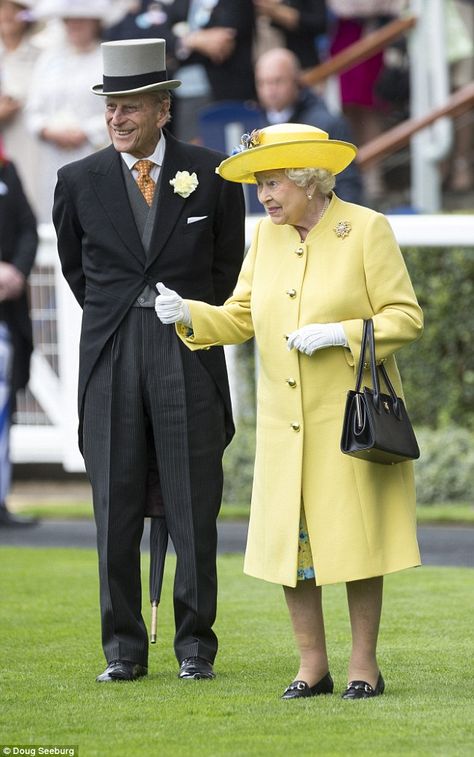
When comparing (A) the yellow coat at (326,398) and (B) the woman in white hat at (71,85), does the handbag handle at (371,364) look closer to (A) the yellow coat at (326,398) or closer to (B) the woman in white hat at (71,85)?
(A) the yellow coat at (326,398)

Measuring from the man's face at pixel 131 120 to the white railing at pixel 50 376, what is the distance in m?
6.16

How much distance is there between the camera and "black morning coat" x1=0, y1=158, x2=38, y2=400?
10523 mm

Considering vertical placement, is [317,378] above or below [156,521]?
above

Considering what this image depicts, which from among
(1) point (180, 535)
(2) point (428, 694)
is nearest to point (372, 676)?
(2) point (428, 694)

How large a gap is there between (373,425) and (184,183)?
4.43ft

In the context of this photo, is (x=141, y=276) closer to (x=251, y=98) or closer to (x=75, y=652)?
(x=75, y=652)

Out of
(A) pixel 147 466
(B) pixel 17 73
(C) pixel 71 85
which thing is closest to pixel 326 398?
(A) pixel 147 466

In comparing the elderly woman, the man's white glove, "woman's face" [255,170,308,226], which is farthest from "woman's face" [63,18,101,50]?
the man's white glove

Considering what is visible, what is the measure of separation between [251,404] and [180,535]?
5669 mm

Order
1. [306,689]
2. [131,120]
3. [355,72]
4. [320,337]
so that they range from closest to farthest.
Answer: [320,337], [306,689], [131,120], [355,72]

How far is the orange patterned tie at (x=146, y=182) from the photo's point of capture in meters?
6.10

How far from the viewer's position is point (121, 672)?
5.95 metres

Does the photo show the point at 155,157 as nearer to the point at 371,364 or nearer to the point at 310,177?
the point at 310,177

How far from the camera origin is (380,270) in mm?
5398
